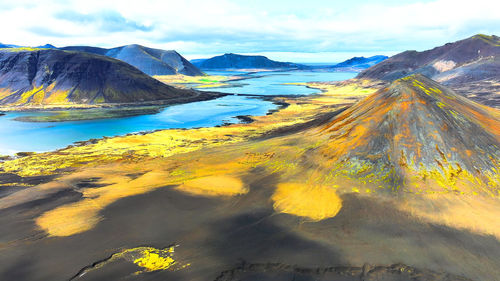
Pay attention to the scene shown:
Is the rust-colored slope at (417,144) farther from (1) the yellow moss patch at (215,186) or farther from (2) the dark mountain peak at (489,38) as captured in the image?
(2) the dark mountain peak at (489,38)

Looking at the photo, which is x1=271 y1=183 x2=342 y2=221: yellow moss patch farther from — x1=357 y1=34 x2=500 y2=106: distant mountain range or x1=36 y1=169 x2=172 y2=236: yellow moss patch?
x1=357 y1=34 x2=500 y2=106: distant mountain range

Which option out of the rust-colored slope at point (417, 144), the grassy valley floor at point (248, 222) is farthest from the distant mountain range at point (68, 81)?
the rust-colored slope at point (417, 144)

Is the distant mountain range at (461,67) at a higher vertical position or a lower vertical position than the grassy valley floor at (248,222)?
higher

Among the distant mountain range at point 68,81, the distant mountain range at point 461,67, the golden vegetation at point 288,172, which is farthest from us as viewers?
the distant mountain range at point 461,67

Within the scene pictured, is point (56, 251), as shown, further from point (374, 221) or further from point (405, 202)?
point (405, 202)

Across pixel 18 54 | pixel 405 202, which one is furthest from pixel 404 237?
pixel 18 54

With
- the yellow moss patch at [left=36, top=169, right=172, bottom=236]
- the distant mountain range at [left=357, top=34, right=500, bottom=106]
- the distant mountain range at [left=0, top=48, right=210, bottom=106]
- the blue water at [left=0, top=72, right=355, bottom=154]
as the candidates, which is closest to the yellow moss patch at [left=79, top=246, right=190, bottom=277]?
the yellow moss patch at [left=36, top=169, right=172, bottom=236]
